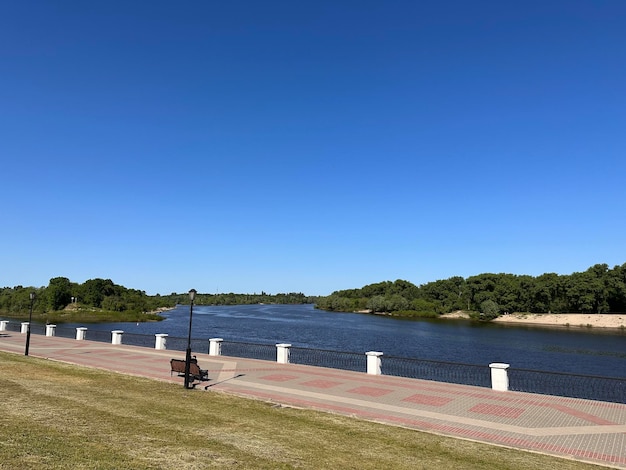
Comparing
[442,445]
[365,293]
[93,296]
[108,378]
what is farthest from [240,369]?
[365,293]

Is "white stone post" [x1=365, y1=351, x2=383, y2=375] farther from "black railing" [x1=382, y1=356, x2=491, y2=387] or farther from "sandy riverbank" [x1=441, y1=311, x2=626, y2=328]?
"sandy riverbank" [x1=441, y1=311, x2=626, y2=328]

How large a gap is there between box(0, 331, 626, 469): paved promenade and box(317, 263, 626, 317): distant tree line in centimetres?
9528

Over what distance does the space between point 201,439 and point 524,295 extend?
380 ft

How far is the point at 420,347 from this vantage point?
47.8m

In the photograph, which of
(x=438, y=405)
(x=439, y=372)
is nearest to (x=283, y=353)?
(x=438, y=405)

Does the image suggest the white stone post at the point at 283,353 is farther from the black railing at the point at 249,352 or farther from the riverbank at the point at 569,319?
the riverbank at the point at 569,319

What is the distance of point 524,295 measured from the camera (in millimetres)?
110000

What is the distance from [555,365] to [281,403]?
34.4 meters

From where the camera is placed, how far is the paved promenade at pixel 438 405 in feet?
32.1

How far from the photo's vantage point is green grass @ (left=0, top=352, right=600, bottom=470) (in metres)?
7.14

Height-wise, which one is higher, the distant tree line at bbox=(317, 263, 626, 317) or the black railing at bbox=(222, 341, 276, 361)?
the distant tree line at bbox=(317, 263, 626, 317)

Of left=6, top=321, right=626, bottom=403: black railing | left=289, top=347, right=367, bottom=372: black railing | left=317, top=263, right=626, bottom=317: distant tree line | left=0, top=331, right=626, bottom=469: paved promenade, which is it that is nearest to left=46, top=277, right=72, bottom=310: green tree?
left=317, top=263, right=626, bottom=317: distant tree line

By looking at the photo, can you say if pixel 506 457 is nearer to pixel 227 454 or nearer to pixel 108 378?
pixel 227 454

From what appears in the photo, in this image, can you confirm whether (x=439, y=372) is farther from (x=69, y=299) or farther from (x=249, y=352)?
(x=69, y=299)
